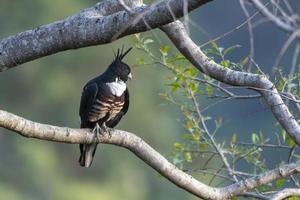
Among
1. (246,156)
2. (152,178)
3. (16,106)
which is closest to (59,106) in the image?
(16,106)

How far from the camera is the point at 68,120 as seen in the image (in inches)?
915

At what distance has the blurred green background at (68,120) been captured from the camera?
22453 millimetres

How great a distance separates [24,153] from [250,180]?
715 inches

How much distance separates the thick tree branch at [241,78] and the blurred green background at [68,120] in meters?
15.9

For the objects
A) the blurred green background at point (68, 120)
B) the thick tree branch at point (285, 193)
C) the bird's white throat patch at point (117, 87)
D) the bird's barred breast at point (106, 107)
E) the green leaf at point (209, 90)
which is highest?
the blurred green background at point (68, 120)

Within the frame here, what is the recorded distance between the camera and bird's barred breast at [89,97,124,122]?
6570 millimetres

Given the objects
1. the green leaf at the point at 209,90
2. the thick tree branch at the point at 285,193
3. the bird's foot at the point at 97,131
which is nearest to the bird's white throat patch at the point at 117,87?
the bird's foot at the point at 97,131

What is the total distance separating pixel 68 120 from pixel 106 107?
16.7 meters

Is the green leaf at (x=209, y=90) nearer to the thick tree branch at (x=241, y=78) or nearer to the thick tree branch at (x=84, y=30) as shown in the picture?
the thick tree branch at (x=241, y=78)

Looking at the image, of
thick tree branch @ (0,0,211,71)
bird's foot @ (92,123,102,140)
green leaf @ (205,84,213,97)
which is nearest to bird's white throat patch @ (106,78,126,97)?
bird's foot @ (92,123,102,140)

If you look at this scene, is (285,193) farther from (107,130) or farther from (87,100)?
(87,100)

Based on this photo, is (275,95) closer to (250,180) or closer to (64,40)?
(250,180)

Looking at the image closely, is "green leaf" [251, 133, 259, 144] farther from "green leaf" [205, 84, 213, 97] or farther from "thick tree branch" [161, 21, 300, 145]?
"thick tree branch" [161, 21, 300, 145]

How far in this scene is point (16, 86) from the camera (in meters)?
26.4
